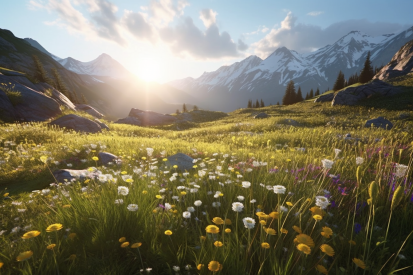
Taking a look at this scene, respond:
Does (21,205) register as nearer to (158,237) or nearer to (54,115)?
(158,237)

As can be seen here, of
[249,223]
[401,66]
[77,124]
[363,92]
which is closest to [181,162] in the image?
[249,223]

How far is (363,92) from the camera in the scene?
109ft

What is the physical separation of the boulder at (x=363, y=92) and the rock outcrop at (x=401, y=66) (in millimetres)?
30624

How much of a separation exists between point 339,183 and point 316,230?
1.71m

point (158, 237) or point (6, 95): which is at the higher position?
point (6, 95)

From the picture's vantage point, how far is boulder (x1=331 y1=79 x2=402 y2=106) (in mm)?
31670

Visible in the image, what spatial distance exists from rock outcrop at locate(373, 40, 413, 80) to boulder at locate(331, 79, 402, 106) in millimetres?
30624

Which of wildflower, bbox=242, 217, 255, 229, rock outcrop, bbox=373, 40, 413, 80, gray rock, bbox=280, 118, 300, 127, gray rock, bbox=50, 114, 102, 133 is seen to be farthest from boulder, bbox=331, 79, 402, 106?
wildflower, bbox=242, 217, 255, 229

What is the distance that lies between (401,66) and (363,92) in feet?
154

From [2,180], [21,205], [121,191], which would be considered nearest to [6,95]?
[2,180]

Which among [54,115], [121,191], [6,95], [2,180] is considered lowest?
[2,180]

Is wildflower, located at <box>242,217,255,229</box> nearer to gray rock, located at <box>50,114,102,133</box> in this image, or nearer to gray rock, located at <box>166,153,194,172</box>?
gray rock, located at <box>166,153,194,172</box>

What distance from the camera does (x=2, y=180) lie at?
495 cm

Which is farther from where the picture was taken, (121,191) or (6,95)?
(6,95)
